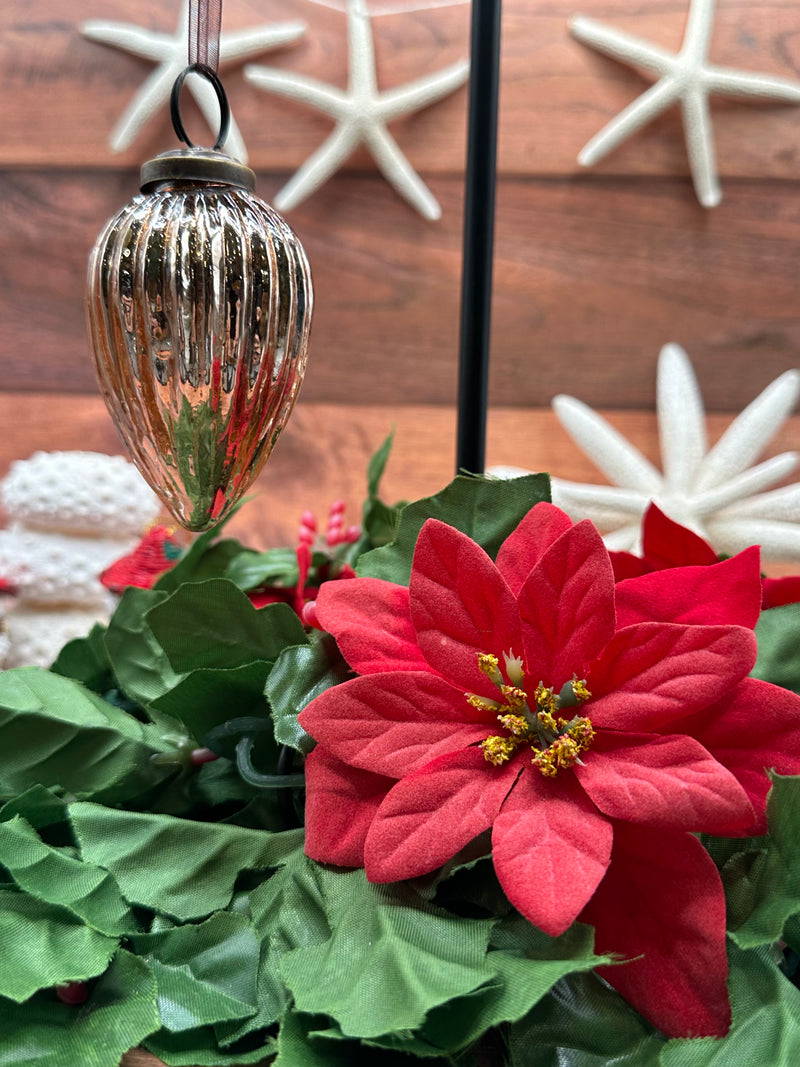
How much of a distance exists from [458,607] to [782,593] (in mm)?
110

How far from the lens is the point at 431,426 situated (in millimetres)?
792

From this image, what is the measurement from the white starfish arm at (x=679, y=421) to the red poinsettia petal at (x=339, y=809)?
55 centimetres

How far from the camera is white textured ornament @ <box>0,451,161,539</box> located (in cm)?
52

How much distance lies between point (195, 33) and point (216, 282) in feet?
0.19

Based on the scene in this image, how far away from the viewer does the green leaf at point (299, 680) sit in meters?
0.21

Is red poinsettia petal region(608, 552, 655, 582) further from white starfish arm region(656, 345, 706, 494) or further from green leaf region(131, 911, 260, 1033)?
white starfish arm region(656, 345, 706, 494)

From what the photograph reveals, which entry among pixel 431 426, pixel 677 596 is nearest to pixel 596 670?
pixel 677 596

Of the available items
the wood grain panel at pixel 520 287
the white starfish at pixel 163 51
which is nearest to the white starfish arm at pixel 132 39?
the white starfish at pixel 163 51

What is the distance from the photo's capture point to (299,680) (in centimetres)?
21

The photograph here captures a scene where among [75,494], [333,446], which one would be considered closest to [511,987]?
[75,494]

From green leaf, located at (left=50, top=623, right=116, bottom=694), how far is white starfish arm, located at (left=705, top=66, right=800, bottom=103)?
2.30 ft

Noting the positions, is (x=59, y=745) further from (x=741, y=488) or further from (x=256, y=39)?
(x=256, y=39)

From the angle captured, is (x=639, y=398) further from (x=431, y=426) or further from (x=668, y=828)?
(x=668, y=828)

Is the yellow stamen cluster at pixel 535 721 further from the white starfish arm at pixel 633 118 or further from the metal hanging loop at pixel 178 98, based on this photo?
the white starfish arm at pixel 633 118
